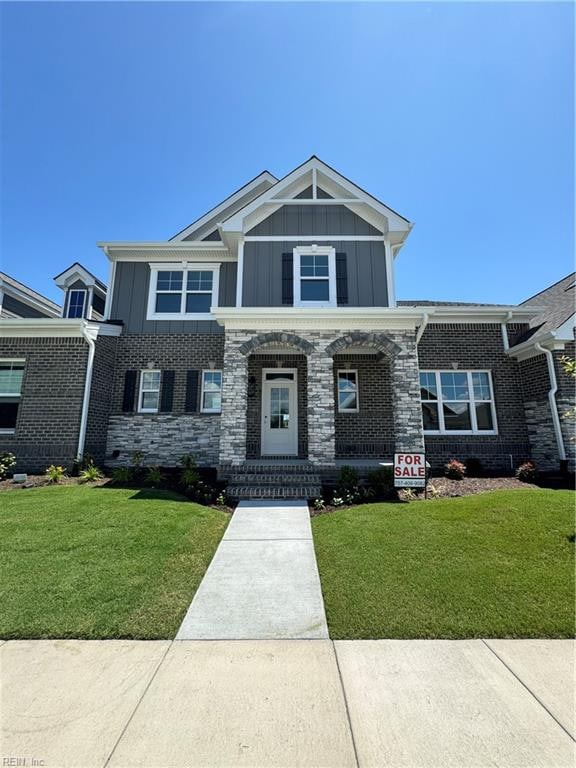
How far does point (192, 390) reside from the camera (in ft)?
37.1

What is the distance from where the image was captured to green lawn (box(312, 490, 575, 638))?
11.0 ft

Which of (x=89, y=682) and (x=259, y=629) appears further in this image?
(x=259, y=629)

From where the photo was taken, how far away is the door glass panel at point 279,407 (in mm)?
11258

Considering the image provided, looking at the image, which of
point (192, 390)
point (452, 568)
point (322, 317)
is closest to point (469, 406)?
point (322, 317)

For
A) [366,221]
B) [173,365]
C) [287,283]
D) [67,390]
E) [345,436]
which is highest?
[366,221]

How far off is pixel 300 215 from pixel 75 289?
27.7 feet

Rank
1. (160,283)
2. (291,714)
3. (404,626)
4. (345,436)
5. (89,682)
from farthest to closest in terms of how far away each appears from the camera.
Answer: (160,283), (345,436), (404,626), (89,682), (291,714)

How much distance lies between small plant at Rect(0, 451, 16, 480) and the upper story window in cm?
535

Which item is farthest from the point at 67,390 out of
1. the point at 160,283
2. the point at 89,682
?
the point at 89,682

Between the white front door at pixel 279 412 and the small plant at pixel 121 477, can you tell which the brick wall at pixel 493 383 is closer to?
the white front door at pixel 279 412

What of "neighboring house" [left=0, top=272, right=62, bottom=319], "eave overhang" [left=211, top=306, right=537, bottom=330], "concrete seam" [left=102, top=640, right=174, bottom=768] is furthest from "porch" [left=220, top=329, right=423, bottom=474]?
"neighboring house" [left=0, top=272, right=62, bottom=319]

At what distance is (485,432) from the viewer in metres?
11.2

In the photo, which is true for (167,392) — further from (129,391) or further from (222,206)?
(222,206)

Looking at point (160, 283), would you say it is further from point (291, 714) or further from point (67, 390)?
point (291, 714)
